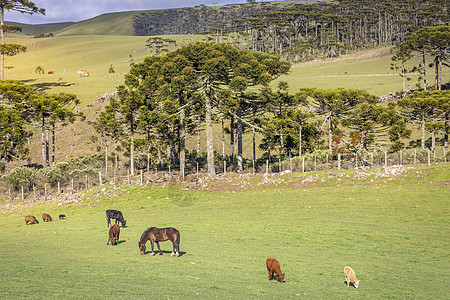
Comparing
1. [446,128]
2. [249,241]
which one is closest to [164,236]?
[249,241]

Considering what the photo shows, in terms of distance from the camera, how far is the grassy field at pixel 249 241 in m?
12.2

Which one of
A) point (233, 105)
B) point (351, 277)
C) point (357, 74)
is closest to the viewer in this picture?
point (351, 277)

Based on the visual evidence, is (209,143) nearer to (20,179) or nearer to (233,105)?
(233,105)

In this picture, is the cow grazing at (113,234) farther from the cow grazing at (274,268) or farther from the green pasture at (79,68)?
the green pasture at (79,68)

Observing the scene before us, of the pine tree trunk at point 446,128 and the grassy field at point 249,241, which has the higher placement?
the pine tree trunk at point 446,128

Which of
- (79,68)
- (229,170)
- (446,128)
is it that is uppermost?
(79,68)

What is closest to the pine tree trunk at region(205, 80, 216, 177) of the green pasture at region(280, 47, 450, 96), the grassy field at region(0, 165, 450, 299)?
the grassy field at region(0, 165, 450, 299)

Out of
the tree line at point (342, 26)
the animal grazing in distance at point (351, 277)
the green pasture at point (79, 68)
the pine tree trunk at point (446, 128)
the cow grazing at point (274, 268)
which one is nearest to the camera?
the animal grazing in distance at point (351, 277)

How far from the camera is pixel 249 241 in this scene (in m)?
19.5

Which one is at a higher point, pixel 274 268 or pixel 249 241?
pixel 274 268

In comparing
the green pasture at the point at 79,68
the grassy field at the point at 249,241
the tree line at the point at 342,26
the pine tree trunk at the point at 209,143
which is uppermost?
the tree line at the point at 342,26

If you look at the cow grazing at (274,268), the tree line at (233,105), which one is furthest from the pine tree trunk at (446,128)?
the cow grazing at (274,268)

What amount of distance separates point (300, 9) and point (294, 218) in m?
184

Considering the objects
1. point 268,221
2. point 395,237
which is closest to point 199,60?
point 268,221
